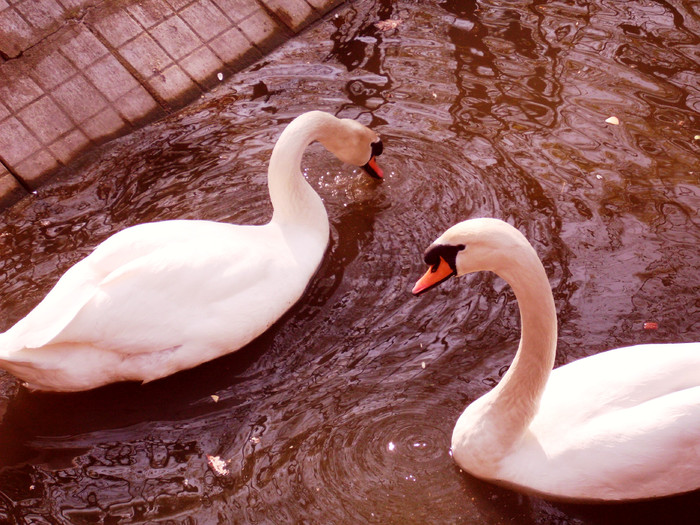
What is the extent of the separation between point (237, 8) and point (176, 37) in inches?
27.7

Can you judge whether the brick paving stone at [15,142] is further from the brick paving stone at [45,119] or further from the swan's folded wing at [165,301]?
the swan's folded wing at [165,301]

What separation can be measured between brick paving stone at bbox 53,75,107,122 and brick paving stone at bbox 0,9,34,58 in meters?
0.44

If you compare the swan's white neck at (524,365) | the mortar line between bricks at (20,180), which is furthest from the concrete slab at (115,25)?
the swan's white neck at (524,365)

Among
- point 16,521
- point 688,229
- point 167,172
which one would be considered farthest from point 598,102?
point 16,521

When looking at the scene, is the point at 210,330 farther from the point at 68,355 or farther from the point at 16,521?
the point at 16,521

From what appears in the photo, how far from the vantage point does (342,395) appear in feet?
14.0

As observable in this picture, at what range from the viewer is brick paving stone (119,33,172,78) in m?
6.71

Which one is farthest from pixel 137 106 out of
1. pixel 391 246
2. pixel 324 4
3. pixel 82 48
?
pixel 391 246

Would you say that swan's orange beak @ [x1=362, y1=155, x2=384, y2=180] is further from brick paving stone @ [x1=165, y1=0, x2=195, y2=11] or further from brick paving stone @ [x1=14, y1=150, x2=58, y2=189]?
brick paving stone @ [x1=165, y1=0, x2=195, y2=11]

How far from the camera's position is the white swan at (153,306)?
4.18 meters

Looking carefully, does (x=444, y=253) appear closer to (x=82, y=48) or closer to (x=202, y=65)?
(x=202, y=65)

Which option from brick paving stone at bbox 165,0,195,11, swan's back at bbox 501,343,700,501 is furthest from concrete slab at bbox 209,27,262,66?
swan's back at bbox 501,343,700,501

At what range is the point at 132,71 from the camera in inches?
263

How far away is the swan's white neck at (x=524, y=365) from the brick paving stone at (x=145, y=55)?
167 inches
